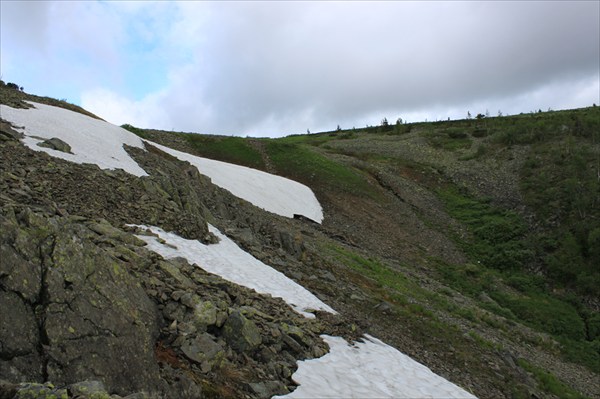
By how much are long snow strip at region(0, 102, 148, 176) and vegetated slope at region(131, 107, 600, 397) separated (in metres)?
11.8

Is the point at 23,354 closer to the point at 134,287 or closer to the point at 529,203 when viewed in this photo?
the point at 134,287

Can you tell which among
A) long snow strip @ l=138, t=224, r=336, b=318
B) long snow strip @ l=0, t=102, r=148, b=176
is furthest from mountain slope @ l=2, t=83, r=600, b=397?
long snow strip @ l=0, t=102, r=148, b=176

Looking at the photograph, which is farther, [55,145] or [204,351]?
[55,145]

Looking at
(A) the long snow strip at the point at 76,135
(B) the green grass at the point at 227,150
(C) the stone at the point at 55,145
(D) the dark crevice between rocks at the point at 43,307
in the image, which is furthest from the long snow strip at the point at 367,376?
(B) the green grass at the point at 227,150

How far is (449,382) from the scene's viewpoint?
1390 centimetres

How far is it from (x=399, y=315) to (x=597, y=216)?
28.1 meters

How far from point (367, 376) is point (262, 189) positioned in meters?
28.4

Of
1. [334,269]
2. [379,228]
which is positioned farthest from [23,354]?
[379,228]

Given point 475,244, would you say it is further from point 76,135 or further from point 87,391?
point 87,391

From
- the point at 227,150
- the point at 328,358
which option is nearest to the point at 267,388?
the point at 328,358

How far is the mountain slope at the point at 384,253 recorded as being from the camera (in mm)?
15500

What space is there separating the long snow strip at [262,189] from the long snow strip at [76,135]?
23.1ft

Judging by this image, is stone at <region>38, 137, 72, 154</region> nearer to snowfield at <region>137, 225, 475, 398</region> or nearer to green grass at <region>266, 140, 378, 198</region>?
snowfield at <region>137, 225, 475, 398</region>

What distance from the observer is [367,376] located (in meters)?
11.7
